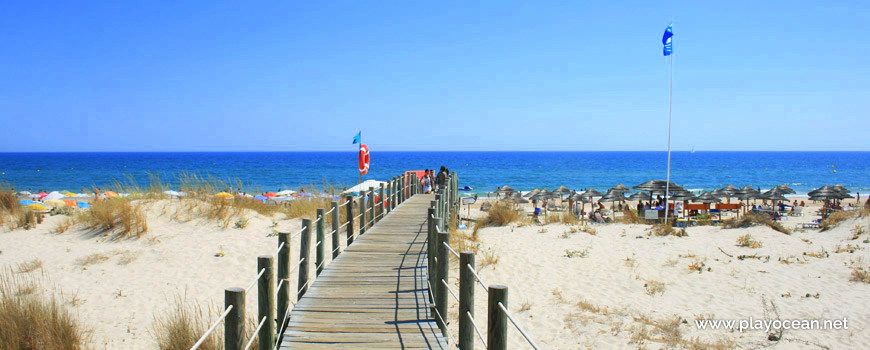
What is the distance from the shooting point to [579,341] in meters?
7.01

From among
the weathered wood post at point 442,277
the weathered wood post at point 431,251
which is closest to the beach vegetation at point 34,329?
the weathered wood post at point 431,251

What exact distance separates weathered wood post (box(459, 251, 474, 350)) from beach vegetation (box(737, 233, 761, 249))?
10.9m

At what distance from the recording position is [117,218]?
1269 cm

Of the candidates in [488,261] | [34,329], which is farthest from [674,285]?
[34,329]

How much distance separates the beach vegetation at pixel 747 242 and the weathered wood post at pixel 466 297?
10.9 m

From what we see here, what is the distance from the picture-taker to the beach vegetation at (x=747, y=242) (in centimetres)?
1230

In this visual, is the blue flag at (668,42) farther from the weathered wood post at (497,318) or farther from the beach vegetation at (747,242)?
the weathered wood post at (497,318)

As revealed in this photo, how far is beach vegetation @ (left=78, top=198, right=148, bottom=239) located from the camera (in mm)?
12305

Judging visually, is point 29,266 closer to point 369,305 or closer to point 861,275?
point 369,305

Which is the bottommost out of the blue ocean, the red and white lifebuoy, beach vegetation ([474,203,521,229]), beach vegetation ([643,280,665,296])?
the blue ocean

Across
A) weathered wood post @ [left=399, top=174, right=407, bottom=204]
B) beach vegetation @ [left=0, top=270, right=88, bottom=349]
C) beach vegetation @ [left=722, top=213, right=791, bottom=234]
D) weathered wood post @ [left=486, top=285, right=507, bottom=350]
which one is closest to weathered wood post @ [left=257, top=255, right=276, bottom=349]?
weathered wood post @ [left=486, top=285, right=507, bottom=350]

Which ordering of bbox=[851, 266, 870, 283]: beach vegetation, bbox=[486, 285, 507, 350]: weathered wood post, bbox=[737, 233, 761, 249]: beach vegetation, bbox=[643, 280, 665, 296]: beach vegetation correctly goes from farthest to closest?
bbox=[737, 233, 761, 249]: beach vegetation < bbox=[851, 266, 870, 283]: beach vegetation < bbox=[643, 280, 665, 296]: beach vegetation < bbox=[486, 285, 507, 350]: weathered wood post

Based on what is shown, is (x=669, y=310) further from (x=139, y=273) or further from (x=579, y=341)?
(x=139, y=273)

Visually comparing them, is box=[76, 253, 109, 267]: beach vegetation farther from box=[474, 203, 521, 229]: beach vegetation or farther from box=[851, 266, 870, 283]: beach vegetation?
box=[851, 266, 870, 283]: beach vegetation
